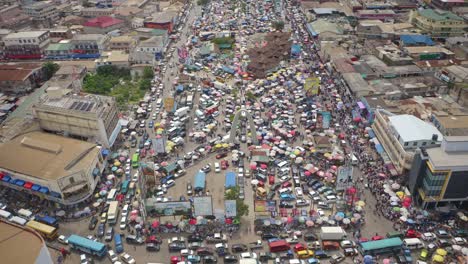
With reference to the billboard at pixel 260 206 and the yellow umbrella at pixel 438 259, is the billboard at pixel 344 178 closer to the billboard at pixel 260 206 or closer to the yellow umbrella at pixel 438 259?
the billboard at pixel 260 206

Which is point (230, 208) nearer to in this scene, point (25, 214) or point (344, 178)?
point (344, 178)

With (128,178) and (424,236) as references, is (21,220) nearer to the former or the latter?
(128,178)

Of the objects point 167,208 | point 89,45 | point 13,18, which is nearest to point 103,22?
point 89,45

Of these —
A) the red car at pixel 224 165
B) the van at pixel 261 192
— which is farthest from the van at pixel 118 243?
the van at pixel 261 192

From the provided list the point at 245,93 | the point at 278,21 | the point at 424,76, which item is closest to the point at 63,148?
the point at 245,93

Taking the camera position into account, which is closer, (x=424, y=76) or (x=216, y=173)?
(x=216, y=173)

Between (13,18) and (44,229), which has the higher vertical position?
(13,18)
